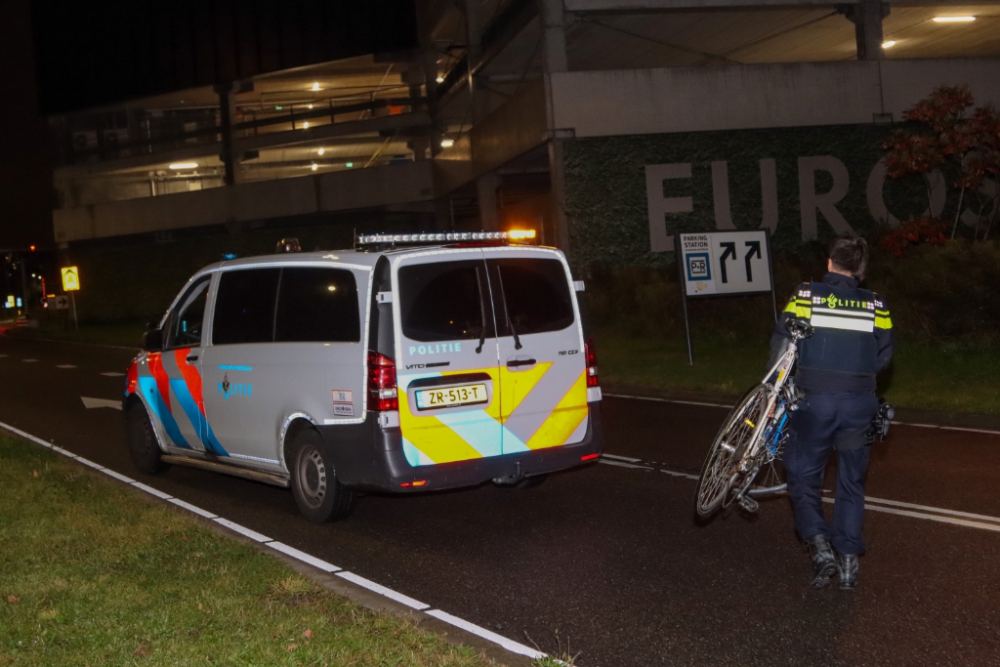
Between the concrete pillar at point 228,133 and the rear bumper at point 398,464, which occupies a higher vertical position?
the concrete pillar at point 228,133

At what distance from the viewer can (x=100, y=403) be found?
1845 centimetres

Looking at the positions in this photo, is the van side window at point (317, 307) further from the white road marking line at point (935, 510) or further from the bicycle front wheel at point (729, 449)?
the white road marking line at point (935, 510)

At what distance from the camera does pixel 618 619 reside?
6.16 m

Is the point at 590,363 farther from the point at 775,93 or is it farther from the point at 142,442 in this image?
the point at 775,93

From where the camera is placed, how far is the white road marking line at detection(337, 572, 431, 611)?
6.57 metres

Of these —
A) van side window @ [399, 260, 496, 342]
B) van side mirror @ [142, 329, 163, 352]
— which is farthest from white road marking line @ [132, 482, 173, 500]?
van side window @ [399, 260, 496, 342]

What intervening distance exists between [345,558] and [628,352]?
47.1 feet

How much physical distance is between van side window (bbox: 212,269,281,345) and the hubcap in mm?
1032

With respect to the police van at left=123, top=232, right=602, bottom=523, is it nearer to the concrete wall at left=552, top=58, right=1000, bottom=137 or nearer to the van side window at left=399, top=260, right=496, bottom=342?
the van side window at left=399, top=260, right=496, bottom=342

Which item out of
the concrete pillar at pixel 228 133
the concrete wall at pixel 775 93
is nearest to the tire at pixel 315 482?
the concrete wall at pixel 775 93

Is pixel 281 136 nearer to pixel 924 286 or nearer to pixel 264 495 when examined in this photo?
pixel 924 286

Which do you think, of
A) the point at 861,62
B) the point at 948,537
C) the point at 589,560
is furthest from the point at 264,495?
the point at 861,62

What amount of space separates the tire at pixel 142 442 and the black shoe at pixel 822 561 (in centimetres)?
679

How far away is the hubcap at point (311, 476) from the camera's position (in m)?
8.79
